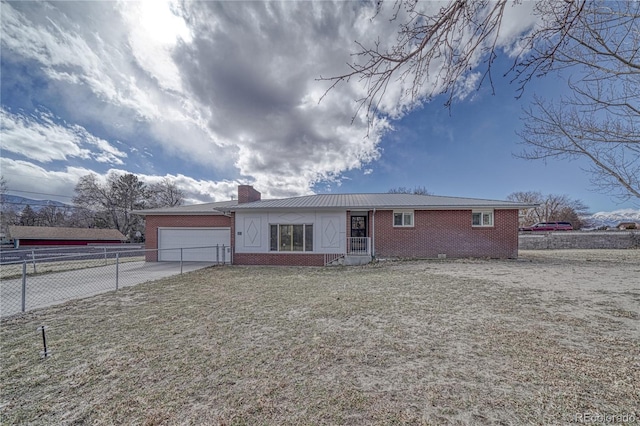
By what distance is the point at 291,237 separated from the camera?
493 inches

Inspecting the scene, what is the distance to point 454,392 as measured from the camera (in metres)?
2.37

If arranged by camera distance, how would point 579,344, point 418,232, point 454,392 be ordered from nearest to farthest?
1. point 454,392
2. point 579,344
3. point 418,232

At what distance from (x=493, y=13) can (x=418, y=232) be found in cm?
1113

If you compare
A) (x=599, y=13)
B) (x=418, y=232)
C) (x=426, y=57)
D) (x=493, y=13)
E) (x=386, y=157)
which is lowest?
(x=418, y=232)

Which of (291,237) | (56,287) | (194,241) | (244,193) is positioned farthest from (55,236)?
(291,237)

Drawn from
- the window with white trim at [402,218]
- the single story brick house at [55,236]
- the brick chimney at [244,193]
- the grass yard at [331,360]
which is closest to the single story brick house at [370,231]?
the window with white trim at [402,218]

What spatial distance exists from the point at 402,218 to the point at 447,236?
2355 millimetres

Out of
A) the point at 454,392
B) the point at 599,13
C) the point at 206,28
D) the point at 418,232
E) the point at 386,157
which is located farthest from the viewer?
the point at 386,157

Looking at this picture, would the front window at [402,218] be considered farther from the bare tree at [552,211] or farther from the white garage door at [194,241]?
the bare tree at [552,211]

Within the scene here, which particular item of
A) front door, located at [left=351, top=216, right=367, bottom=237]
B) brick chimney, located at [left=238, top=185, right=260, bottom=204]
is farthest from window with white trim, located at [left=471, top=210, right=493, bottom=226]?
brick chimney, located at [left=238, top=185, right=260, bottom=204]

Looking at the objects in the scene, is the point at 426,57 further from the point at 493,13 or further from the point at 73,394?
the point at 73,394

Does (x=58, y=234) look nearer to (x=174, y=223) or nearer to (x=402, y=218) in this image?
(x=174, y=223)

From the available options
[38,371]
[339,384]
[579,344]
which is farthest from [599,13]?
[38,371]

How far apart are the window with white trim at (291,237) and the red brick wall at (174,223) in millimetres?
2949
